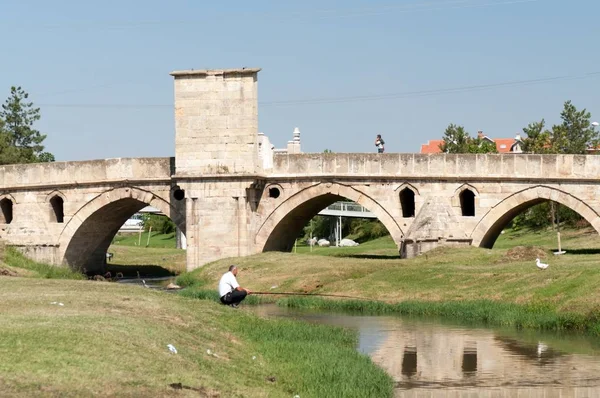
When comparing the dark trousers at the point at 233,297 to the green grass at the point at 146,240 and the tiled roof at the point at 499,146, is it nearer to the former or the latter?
the green grass at the point at 146,240

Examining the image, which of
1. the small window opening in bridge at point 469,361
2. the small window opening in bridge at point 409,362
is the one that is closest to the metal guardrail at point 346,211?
the small window opening in bridge at point 409,362

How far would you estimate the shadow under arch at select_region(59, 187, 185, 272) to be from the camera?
171 feet

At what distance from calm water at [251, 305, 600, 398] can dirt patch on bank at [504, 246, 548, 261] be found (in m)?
8.92

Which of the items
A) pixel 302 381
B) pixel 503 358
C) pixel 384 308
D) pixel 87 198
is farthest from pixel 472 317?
pixel 87 198

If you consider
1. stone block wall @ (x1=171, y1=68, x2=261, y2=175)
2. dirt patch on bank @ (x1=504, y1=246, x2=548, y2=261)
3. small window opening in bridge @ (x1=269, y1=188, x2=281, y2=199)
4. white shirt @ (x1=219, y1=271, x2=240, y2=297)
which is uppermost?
stone block wall @ (x1=171, y1=68, x2=261, y2=175)

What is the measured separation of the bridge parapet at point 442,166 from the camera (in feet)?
148

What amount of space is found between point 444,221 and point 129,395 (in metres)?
32.3

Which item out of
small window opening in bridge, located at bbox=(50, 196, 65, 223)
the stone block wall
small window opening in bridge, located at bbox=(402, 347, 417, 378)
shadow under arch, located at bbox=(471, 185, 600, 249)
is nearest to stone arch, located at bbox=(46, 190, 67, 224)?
small window opening in bridge, located at bbox=(50, 196, 65, 223)

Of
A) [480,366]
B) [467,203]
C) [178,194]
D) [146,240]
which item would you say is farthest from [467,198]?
[146,240]

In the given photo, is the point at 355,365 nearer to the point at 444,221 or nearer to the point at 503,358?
the point at 503,358

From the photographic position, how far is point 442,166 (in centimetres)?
4716

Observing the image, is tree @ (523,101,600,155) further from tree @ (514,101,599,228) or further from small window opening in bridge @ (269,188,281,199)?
small window opening in bridge @ (269,188,281,199)

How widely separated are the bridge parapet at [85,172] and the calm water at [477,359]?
22.3 meters

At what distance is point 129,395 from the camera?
A: 1447 cm
